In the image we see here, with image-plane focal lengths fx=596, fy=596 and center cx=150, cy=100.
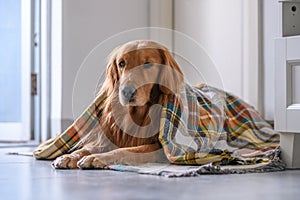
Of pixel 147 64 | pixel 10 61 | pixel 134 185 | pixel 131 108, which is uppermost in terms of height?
pixel 10 61

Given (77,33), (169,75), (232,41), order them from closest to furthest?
(169,75), (232,41), (77,33)

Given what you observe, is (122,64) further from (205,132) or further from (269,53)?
(269,53)

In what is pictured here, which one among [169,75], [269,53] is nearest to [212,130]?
[169,75]

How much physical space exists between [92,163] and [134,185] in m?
0.33

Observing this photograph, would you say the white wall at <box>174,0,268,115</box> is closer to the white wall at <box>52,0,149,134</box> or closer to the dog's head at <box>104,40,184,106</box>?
the white wall at <box>52,0,149,134</box>

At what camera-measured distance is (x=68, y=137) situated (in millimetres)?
1809

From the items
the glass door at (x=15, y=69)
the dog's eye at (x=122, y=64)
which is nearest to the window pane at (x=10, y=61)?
the glass door at (x=15, y=69)

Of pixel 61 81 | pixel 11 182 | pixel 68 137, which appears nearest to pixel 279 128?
pixel 68 137

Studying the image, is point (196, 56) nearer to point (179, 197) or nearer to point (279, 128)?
point (279, 128)

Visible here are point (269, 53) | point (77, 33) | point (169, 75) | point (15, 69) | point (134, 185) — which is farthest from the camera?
point (15, 69)

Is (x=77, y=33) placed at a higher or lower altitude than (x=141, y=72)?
higher

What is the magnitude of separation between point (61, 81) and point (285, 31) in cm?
131

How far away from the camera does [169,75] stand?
1676 mm

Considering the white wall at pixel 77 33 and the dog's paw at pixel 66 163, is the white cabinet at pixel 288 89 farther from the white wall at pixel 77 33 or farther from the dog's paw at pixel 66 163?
the white wall at pixel 77 33
